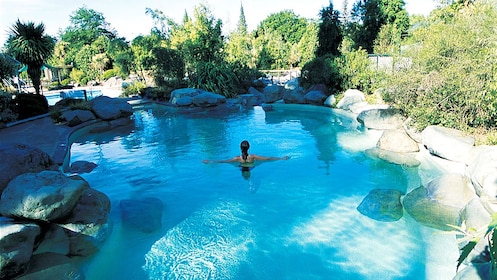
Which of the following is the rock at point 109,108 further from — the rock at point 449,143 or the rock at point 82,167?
the rock at point 449,143

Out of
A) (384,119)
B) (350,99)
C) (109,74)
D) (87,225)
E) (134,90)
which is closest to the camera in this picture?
(87,225)

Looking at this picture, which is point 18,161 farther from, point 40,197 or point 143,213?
point 143,213

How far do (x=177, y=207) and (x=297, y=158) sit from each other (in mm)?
3787

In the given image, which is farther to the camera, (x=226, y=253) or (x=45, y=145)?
(x=45, y=145)

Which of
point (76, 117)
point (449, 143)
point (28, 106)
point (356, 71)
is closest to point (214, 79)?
point (356, 71)

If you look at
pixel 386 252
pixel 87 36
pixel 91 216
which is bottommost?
pixel 386 252

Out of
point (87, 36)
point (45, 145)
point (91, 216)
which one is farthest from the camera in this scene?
point (87, 36)

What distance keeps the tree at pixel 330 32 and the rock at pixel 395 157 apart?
11963 millimetres

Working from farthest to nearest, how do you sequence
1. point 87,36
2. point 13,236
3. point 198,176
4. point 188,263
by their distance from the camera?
point 87,36 → point 198,176 → point 188,263 → point 13,236

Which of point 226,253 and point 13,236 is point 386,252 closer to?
point 226,253

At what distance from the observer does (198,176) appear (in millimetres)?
7559

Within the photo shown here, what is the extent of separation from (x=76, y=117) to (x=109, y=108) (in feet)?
6.30

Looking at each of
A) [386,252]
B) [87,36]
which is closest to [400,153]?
[386,252]

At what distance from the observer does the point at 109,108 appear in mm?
14109
